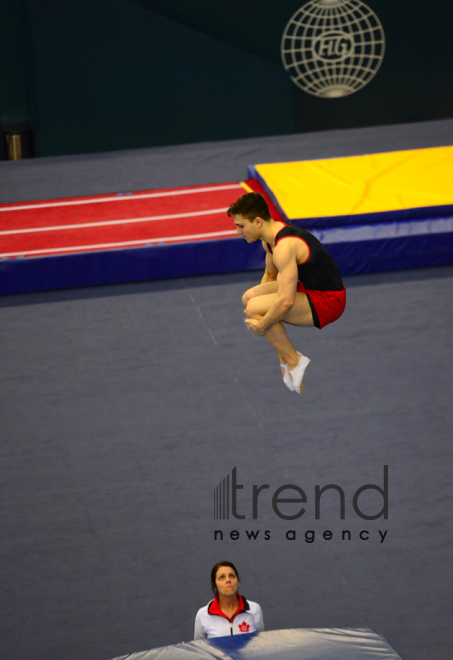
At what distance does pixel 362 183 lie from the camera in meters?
6.84

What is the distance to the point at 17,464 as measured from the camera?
4.74 metres

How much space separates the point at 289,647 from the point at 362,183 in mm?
4463

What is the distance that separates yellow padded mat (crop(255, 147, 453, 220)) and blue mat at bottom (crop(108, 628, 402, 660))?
357 centimetres

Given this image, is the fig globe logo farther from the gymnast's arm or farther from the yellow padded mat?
the gymnast's arm

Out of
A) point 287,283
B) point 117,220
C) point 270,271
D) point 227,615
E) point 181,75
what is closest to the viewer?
point 287,283

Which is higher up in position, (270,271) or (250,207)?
(250,207)

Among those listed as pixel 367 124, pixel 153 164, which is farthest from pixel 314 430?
pixel 367 124

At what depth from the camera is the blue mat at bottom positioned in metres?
3.08

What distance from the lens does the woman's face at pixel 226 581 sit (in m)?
3.46

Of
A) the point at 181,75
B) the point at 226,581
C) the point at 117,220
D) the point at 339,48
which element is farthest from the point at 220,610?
the point at 339,48

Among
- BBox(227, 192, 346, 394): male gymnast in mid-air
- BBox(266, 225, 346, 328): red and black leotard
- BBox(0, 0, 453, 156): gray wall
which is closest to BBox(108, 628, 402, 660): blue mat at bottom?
BBox(227, 192, 346, 394): male gymnast in mid-air

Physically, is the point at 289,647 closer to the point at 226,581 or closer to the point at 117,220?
the point at 226,581

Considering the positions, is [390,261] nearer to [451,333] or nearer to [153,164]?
[451,333]

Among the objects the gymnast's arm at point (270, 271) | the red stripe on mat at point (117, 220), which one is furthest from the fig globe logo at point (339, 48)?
the gymnast's arm at point (270, 271)
